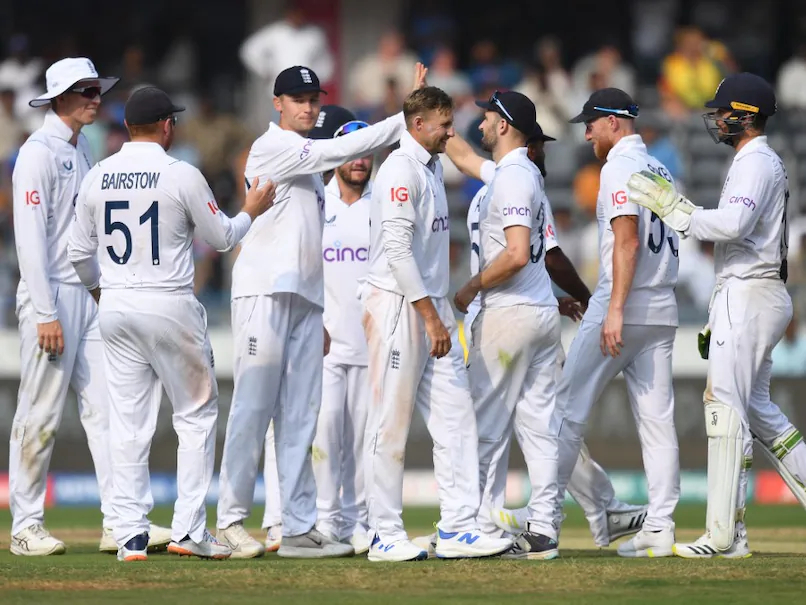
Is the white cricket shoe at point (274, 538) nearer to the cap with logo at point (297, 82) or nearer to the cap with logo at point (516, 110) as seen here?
the cap with logo at point (297, 82)

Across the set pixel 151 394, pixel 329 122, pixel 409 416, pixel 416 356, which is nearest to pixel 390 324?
pixel 416 356

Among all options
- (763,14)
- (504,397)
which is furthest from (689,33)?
(504,397)

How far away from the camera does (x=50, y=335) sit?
25.2 ft

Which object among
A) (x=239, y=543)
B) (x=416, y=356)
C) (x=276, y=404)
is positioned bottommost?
(x=239, y=543)

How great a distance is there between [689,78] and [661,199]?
10.4 metres

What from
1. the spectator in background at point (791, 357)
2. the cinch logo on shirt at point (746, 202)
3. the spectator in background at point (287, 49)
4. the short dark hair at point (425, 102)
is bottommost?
the spectator in background at point (791, 357)

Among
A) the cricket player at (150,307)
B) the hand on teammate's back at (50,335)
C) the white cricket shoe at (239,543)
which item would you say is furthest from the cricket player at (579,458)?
the hand on teammate's back at (50,335)

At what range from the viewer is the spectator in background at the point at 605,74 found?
17406 millimetres

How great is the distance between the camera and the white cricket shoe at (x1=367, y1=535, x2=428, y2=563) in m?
7.12

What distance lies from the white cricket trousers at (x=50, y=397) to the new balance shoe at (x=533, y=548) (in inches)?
85.8

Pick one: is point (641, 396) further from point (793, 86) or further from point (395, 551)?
point (793, 86)

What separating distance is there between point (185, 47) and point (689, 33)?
652 centimetres

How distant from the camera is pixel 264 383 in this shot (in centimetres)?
769

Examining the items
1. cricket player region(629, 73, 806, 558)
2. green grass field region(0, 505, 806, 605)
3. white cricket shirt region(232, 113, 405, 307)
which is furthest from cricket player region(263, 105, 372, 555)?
cricket player region(629, 73, 806, 558)
